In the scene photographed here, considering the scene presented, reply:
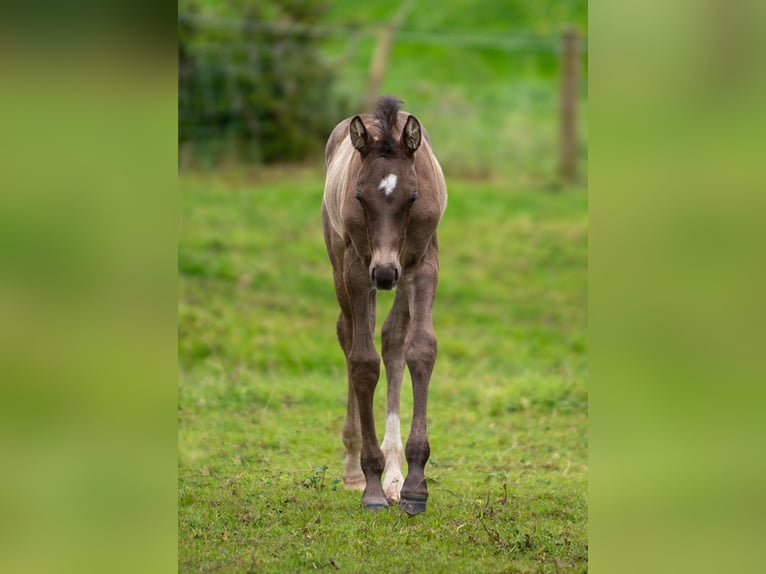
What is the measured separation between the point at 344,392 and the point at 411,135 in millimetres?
5221

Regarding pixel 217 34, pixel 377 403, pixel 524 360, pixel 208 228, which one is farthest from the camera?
pixel 217 34

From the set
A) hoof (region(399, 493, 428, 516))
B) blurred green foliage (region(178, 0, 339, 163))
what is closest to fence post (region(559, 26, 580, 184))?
blurred green foliage (region(178, 0, 339, 163))

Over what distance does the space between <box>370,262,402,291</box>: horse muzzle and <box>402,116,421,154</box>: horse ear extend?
784 mm

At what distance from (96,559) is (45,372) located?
606mm

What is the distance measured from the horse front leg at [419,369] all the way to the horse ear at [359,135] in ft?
3.01

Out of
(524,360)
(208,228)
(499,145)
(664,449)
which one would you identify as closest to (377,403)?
(524,360)

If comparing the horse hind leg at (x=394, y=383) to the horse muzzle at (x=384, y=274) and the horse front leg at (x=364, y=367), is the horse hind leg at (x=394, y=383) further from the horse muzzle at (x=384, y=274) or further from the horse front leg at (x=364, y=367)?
the horse muzzle at (x=384, y=274)

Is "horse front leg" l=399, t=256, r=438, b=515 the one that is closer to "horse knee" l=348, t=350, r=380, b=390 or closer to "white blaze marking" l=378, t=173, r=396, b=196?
"horse knee" l=348, t=350, r=380, b=390

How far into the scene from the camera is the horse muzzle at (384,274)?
5984mm

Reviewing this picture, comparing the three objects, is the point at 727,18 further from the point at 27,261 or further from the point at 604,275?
the point at 27,261

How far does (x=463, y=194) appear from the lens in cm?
1816

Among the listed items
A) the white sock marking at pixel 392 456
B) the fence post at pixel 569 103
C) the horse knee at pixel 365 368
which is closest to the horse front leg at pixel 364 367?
the horse knee at pixel 365 368

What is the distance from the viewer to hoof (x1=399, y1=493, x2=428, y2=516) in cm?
628

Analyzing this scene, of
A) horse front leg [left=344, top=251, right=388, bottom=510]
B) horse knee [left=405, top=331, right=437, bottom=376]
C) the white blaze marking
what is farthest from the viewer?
horse front leg [left=344, top=251, right=388, bottom=510]
